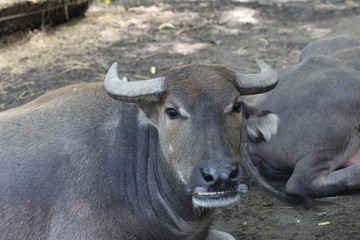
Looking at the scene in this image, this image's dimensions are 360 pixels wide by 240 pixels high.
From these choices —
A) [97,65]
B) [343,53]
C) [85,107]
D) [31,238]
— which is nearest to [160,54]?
[97,65]

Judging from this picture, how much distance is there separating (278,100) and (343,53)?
1.00m

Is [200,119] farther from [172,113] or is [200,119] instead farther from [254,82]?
[254,82]

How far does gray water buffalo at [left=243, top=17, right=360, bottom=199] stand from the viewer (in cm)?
534

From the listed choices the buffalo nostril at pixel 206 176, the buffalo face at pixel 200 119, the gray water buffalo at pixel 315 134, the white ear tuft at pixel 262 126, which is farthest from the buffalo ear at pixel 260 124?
the buffalo nostril at pixel 206 176

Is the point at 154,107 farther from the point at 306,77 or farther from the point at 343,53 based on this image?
the point at 343,53

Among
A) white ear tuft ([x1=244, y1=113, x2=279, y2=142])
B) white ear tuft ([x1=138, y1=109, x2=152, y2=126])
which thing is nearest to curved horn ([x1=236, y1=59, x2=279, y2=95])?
white ear tuft ([x1=244, y1=113, x2=279, y2=142])

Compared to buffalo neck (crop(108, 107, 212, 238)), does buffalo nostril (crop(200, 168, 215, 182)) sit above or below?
above

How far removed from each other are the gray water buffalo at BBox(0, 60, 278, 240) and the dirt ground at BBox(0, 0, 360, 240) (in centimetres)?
120

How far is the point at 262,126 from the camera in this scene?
437 cm

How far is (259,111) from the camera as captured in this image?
4.30 metres

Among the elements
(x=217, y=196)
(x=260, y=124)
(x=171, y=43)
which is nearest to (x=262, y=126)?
(x=260, y=124)

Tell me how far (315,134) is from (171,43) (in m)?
4.55

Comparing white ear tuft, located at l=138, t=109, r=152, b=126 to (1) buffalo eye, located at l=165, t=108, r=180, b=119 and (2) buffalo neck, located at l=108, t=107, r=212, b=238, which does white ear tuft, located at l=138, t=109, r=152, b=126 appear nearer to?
(2) buffalo neck, located at l=108, t=107, r=212, b=238

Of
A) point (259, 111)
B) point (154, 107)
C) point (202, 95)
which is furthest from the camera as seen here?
point (259, 111)
